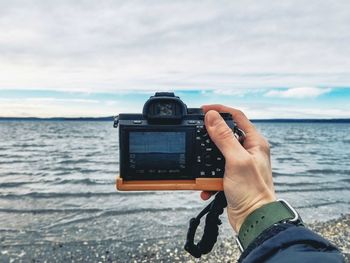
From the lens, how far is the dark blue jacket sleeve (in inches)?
58.6

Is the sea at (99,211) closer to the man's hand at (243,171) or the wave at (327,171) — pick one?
the wave at (327,171)

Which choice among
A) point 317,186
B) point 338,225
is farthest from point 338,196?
point 338,225

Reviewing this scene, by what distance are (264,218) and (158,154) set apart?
124 centimetres

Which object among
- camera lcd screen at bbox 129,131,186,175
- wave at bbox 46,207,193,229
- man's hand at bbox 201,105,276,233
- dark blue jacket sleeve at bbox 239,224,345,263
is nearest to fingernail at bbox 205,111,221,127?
man's hand at bbox 201,105,276,233

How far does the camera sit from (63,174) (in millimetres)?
23578

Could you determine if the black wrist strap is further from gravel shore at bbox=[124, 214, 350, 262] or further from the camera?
gravel shore at bbox=[124, 214, 350, 262]

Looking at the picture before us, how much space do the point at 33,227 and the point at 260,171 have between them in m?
10.6

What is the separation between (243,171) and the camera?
7.84 ft

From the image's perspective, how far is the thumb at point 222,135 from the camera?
2532 mm

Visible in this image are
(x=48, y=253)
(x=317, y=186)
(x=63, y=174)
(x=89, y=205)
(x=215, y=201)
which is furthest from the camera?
(x=63, y=174)

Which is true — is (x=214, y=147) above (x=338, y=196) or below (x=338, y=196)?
above

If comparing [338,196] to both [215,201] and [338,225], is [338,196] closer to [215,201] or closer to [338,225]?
[338,225]

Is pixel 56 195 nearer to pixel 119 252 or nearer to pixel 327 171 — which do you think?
pixel 119 252

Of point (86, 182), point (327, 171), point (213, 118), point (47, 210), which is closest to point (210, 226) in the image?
point (213, 118)
